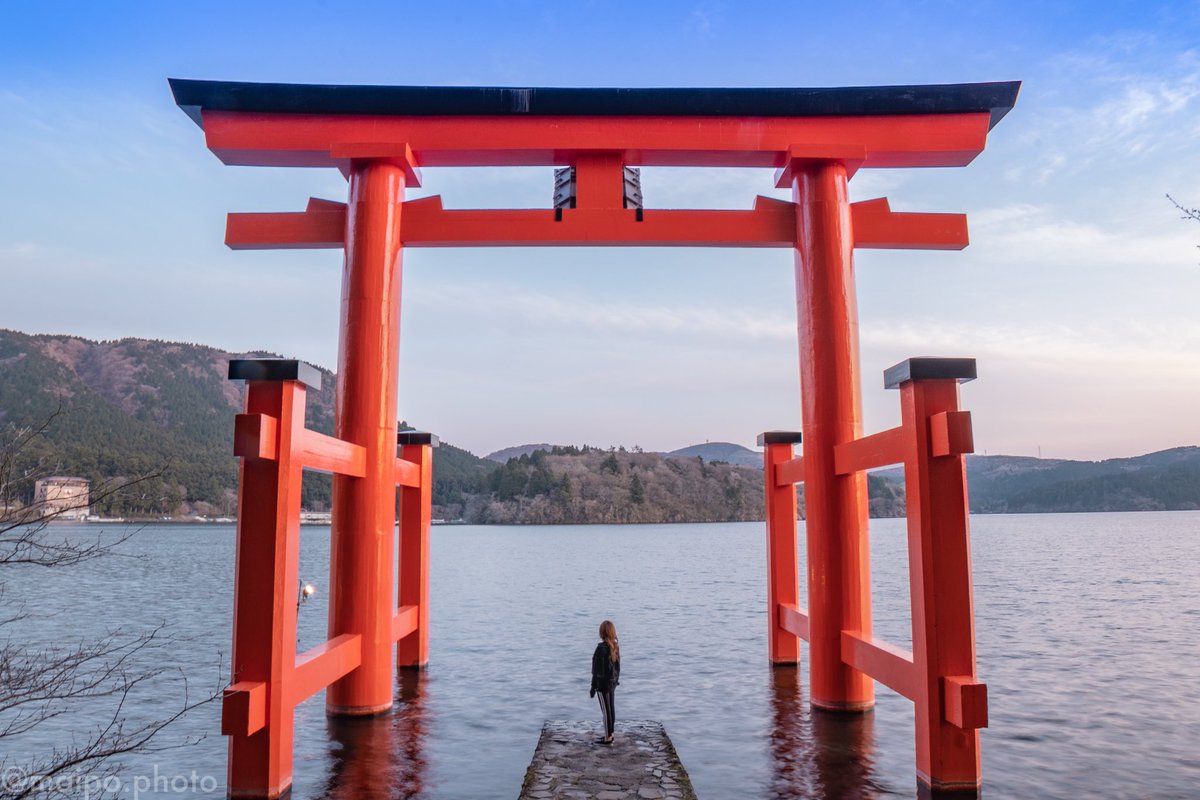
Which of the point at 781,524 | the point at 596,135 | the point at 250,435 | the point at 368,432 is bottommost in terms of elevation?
the point at 781,524

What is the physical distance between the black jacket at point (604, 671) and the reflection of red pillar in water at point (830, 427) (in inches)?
94.0

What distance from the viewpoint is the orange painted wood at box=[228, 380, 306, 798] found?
613cm

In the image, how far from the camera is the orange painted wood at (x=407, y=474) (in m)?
9.99

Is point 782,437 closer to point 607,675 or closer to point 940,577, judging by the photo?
point 607,675

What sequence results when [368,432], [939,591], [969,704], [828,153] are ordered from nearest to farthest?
[969,704] < [939,591] < [368,432] < [828,153]

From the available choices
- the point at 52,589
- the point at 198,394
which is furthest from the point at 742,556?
the point at 198,394

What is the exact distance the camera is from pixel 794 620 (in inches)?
415

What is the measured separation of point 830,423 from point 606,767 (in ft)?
13.6

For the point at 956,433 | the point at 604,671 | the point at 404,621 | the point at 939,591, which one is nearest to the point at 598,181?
the point at 956,433

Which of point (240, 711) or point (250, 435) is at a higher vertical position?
point (250, 435)

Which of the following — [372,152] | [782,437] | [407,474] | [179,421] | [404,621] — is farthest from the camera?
[179,421]

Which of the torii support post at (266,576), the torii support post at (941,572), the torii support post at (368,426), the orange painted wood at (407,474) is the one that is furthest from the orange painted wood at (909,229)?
the torii support post at (266,576)

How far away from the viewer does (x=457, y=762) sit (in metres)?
8.09

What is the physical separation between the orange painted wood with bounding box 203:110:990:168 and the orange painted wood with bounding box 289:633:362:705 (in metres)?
5.20
